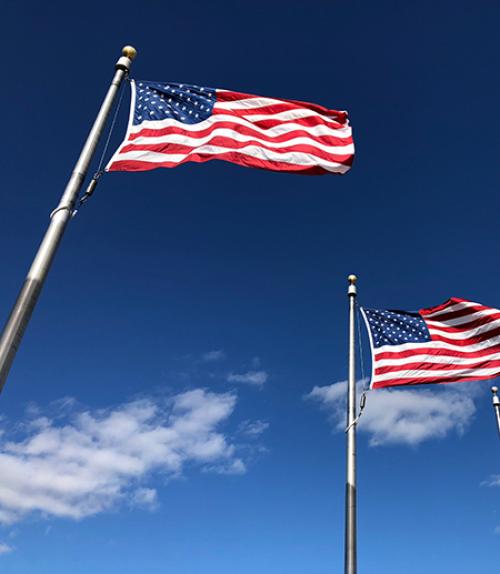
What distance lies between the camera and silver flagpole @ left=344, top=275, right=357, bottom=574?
12.7 meters

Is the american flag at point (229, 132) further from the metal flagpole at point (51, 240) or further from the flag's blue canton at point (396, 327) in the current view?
the flag's blue canton at point (396, 327)

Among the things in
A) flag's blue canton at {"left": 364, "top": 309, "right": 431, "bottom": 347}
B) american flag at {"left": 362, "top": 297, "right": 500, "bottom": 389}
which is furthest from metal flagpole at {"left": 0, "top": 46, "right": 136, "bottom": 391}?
flag's blue canton at {"left": 364, "top": 309, "right": 431, "bottom": 347}

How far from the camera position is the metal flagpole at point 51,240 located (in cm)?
723

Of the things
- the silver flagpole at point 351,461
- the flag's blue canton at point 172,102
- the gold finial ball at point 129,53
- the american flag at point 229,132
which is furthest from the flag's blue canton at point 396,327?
the gold finial ball at point 129,53

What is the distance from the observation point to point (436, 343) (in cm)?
1789

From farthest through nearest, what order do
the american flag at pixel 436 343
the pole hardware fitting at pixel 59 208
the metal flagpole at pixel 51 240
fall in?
the american flag at pixel 436 343, the pole hardware fitting at pixel 59 208, the metal flagpole at pixel 51 240

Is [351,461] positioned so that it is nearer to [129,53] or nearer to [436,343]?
[436,343]

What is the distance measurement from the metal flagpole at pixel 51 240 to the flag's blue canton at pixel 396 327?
11240mm

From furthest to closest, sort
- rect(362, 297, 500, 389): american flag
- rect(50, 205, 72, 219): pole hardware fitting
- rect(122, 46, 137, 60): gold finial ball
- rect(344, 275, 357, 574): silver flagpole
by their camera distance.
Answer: rect(362, 297, 500, 389): american flag, rect(344, 275, 357, 574): silver flagpole, rect(122, 46, 137, 60): gold finial ball, rect(50, 205, 72, 219): pole hardware fitting

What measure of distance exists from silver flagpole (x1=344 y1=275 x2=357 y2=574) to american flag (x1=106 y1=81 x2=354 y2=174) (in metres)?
6.55

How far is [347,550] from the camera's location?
1280cm

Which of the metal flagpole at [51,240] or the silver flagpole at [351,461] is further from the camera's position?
the silver flagpole at [351,461]

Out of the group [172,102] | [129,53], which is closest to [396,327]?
[172,102]

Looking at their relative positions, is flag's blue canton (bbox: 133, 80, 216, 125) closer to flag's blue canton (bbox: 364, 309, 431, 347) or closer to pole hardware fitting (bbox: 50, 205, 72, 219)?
pole hardware fitting (bbox: 50, 205, 72, 219)
